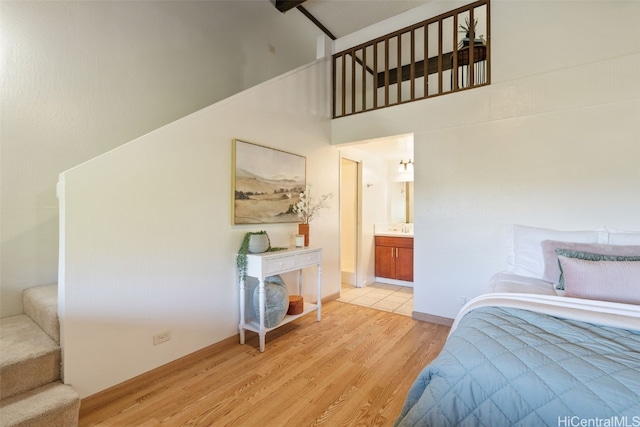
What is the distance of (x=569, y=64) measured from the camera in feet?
8.00

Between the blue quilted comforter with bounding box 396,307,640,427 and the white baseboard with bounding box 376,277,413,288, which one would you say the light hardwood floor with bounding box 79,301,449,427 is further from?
the white baseboard with bounding box 376,277,413,288

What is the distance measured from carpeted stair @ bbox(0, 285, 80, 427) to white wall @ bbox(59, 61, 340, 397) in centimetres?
11

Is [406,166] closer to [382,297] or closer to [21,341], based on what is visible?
[382,297]

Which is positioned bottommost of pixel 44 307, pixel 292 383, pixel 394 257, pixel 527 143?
pixel 292 383

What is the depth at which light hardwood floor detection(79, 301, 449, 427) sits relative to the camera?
1.64 metres

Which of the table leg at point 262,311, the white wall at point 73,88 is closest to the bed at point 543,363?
the table leg at point 262,311

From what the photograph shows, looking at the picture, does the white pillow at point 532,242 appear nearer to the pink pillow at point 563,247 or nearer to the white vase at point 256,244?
the pink pillow at point 563,247

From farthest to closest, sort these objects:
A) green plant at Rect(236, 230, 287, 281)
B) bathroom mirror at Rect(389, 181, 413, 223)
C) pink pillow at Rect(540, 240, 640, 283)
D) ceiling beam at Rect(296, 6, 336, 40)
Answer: bathroom mirror at Rect(389, 181, 413, 223)
ceiling beam at Rect(296, 6, 336, 40)
green plant at Rect(236, 230, 287, 281)
pink pillow at Rect(540, 240, 640, 283)

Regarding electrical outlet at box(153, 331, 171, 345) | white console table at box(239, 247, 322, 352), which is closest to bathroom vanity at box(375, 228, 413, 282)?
white console table at box(239, 247, 322, 352)

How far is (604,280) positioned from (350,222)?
3281 mm

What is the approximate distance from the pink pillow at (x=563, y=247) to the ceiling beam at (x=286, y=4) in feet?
12.5

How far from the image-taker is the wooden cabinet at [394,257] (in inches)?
181

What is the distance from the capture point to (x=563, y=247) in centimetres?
212

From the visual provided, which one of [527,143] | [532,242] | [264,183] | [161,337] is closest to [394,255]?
[532,242]
